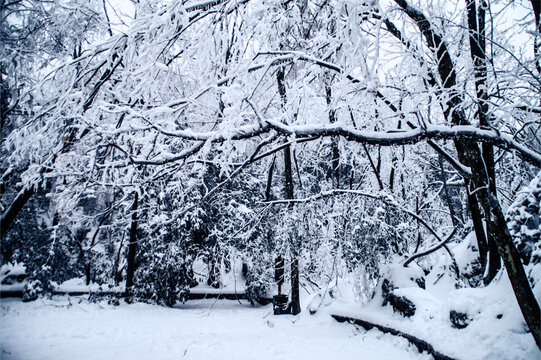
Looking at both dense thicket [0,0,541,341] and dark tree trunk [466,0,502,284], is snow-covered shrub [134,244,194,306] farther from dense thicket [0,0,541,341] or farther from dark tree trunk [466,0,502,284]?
dark tree trunk [466,0,502,284]

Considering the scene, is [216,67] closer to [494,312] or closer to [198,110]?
[198,110]

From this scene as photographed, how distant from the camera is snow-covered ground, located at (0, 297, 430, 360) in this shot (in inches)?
222

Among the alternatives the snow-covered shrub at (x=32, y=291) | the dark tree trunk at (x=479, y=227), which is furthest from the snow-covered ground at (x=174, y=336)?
the dark tree trunk at (x=479, y=227)

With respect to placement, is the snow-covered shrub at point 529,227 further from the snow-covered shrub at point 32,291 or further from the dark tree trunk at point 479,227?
the snow-covered shrub at point 32,291

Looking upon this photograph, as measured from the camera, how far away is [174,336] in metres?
7.26

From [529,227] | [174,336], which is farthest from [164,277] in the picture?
[529,227]

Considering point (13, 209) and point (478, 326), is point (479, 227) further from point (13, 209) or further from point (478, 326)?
point (13, 209)

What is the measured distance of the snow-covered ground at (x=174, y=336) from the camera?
18.5 ft

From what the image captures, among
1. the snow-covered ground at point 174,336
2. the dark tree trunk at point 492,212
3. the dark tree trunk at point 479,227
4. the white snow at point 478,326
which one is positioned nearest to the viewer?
the dark tree trunk at point 492,212

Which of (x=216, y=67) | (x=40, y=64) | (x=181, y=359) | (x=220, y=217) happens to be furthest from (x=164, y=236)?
(x=216, y=67)

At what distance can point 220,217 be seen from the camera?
12836mm

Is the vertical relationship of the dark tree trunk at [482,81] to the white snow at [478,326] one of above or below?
above

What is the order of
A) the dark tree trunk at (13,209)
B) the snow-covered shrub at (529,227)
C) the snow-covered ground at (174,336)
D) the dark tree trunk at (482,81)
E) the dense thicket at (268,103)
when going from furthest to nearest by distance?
the snow-covered ground at (174,336)
the dark tree trunk at (13,209)
the dark tree trunk at (482,81)
the snow-covered shrub at (529,227)
the dense thicket at (268,103)

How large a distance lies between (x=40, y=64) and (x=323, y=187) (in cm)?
780
